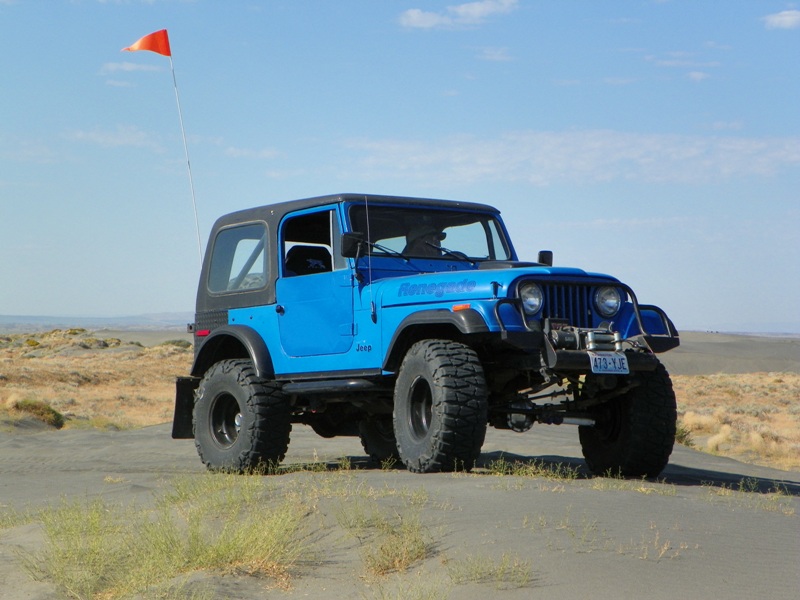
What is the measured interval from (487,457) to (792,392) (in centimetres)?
2642

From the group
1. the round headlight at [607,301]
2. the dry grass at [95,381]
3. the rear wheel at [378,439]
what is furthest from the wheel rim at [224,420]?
the dry grass at [95,381]

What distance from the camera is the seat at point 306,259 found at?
10.7 meters

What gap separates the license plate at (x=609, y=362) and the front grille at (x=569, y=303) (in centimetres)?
44

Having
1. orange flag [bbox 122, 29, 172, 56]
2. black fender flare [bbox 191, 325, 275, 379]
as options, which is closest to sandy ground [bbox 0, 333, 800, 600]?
black fender flare [bbox 191, 325, 275, 379]

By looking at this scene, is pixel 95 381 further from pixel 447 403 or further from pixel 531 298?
pixel 531 298

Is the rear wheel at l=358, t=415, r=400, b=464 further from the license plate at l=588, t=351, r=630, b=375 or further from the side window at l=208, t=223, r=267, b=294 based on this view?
the license plate at l=588, t=351, r=630, b=375

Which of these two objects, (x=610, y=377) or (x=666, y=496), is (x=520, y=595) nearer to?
(x=666, y=496)

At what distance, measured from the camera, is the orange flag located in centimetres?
1357

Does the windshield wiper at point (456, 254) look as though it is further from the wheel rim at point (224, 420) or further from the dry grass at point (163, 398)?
the wheel rim at point (224, 420)

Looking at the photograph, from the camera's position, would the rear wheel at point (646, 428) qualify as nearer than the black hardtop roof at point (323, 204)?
Yes

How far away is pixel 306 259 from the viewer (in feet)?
35.6

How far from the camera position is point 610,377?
9.07 m

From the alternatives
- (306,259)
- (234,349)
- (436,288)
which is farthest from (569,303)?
(234,349)

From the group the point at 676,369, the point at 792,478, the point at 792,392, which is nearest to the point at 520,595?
the point at 792,478
